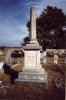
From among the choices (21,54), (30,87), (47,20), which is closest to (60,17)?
(47,20)

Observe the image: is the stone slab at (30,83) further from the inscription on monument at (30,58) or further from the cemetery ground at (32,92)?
the inscription on monument at (30,58)

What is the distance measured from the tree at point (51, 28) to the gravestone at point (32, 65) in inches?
892

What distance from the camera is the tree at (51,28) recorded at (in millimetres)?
34125

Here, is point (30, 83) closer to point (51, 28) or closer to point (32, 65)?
point (32, 65)

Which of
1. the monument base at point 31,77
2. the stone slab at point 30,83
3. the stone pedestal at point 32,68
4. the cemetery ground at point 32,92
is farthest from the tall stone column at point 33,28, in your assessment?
the cemetery ground at point 32,92

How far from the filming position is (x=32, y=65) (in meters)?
10.7

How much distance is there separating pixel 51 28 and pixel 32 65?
80.6 ft

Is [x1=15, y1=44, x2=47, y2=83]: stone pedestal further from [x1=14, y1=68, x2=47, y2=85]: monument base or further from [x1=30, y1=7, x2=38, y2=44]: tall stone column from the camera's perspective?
[x1=30, y1=7, x2=38, y2=44]: tall stone column

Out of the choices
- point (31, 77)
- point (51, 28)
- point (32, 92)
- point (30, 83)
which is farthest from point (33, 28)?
point (51, 28)

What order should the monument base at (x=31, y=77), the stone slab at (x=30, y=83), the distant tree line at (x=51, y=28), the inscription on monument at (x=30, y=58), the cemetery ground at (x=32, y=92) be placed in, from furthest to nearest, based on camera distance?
1. the distant tree line at (x=51, y=28)
2. the inscription on monument at (x=30, y=58)
3. the monument base at (x=31, y=77)
4. the stone slab at (x=30, y=83)
5. the cemetery ground at (x=32, y=92)

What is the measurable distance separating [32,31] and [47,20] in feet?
82.8

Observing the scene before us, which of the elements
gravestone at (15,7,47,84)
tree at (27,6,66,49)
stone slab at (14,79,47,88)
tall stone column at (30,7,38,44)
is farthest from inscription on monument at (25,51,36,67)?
tree at (27,6,66,49)

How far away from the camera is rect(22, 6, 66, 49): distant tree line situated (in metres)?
34.1

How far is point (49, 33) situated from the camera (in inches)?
1366
